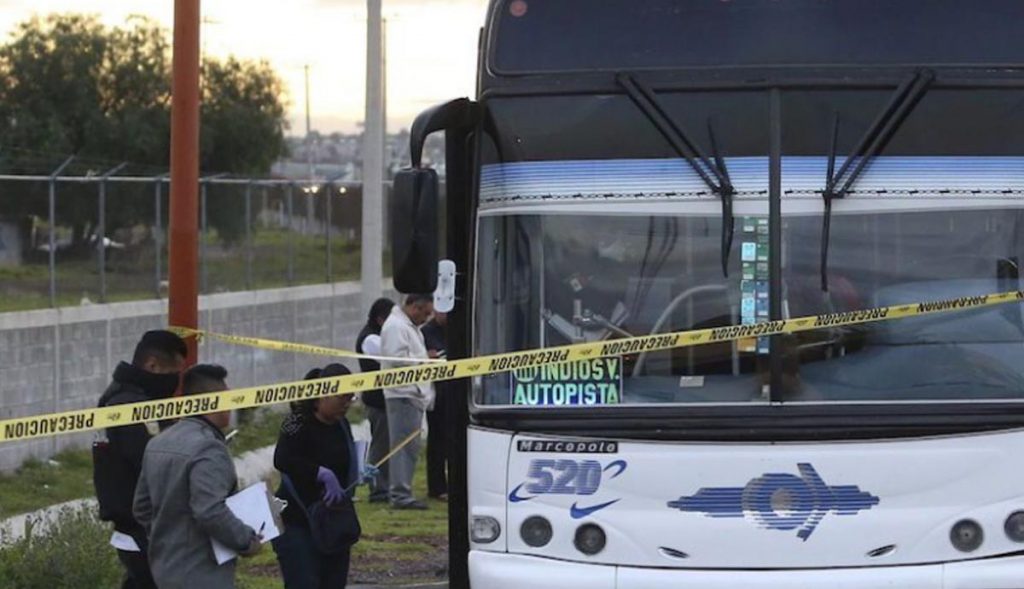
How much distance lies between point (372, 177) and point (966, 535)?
542 inches

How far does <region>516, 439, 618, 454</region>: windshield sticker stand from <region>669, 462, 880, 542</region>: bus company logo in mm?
354

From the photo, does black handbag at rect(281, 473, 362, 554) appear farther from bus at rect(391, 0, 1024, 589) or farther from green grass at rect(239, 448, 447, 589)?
green grass at rect(239, 448, 447, 589)

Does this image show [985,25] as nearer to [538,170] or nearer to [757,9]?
[757,9]

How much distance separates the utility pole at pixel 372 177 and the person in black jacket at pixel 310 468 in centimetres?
1119

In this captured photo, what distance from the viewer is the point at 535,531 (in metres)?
7.42

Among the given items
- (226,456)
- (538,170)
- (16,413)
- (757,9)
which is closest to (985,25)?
(757,9)

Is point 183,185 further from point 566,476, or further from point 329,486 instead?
→ point 566,476

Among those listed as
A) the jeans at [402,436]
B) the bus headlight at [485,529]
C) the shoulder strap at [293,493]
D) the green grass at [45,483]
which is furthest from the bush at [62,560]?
the jeans at [402,436]

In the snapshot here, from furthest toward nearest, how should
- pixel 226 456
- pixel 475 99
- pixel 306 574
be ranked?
pixel 306 574, pixel 475 99, pixel 226 456

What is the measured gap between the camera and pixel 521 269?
769cm

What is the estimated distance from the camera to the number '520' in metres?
7.36

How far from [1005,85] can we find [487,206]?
221cm

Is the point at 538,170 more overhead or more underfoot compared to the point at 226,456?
more overhead

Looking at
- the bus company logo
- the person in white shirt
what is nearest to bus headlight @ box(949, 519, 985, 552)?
the bus company logo
